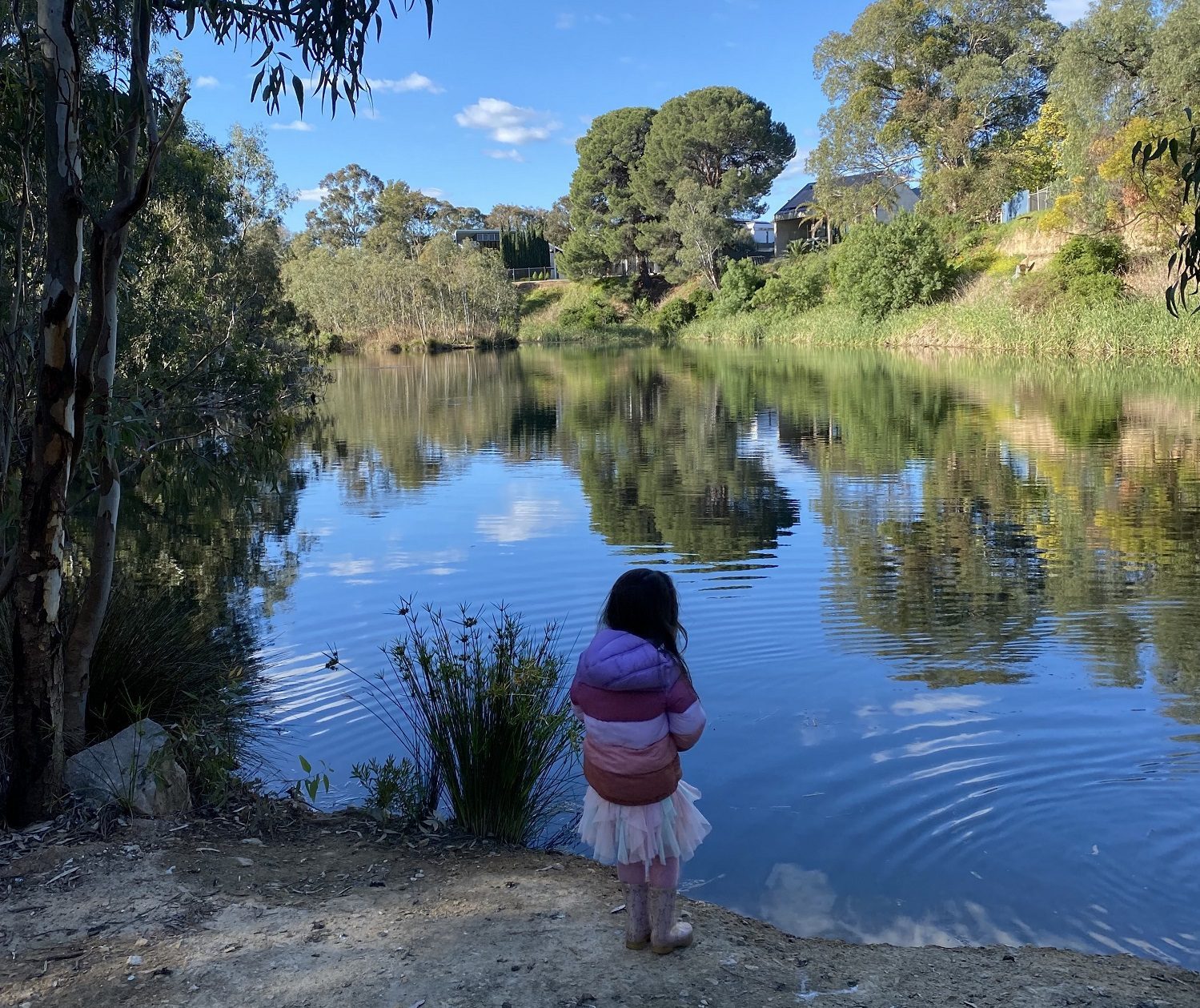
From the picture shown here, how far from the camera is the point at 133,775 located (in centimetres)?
418

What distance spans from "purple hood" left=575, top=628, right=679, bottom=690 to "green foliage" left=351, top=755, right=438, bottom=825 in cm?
155

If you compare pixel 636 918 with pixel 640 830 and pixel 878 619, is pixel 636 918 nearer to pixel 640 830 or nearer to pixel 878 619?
pixel 640 830

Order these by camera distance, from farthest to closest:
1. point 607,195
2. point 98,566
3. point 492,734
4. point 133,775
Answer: point 607,195 → point 98,566 → point 492,734 → point 133,775

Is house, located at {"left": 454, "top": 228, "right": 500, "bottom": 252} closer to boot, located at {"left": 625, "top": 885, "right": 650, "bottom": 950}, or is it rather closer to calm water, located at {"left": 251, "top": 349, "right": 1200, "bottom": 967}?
calm water, located at {"left": 251, "top": 349, "right": 1200, "bottom": 967}

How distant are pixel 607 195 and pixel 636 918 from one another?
226ft

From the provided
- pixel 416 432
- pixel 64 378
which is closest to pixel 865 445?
pixel 416 432

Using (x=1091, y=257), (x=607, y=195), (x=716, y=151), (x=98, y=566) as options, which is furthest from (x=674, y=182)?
(x=98, y=566)

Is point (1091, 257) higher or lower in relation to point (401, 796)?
higher

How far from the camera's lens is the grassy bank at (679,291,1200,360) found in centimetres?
2912

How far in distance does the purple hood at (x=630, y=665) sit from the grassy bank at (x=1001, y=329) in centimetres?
2698

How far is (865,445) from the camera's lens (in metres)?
17.4

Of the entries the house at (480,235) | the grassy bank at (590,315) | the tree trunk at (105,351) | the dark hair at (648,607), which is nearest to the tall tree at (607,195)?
the grassy bank at (590,315)

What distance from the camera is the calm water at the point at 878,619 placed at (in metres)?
4.31

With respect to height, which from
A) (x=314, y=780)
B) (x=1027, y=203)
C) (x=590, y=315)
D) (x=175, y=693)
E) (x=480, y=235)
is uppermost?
(x=480, y=235)
